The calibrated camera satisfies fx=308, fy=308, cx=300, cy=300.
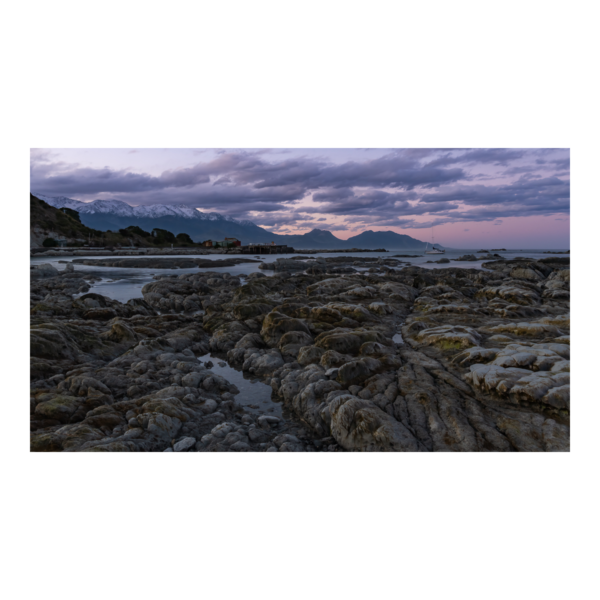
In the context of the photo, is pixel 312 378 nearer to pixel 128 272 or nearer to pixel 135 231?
pixel 128 272

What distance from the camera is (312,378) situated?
682 cm

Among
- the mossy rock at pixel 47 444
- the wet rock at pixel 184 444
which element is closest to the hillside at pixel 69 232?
the mossy rock at pixel 47 444

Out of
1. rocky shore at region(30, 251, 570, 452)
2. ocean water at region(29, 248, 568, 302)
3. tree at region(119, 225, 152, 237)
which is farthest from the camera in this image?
tree at region(119, 225, 152, 237)

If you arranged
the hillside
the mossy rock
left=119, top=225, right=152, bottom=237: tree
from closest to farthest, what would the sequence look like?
the mossy rock, the hillside, left=119, top=225, right=152, bottom=237: tree

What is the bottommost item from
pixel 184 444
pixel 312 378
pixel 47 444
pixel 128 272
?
pixel 184 444

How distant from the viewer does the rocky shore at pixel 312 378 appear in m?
4.83

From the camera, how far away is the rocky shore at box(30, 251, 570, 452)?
483 centimetres

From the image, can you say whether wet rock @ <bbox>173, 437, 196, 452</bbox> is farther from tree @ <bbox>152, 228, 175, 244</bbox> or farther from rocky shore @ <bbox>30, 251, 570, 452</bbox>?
tree @ <bbox>152, 228, 175, 244</bbox>

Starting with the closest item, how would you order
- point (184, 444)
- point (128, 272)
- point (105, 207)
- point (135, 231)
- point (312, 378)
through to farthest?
point (184, 444) < point (312, 378) < point (105, 207) < point (128, 272) < point (135, 231)

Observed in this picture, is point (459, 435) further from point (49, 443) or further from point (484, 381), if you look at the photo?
point (49, 443)

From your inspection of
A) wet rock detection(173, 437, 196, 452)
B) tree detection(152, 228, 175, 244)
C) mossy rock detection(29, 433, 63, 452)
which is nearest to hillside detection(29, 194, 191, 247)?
tree detection(152, 228, 175, 244)

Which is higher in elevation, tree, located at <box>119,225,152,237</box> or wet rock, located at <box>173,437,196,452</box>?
tree, located at <box>119,225,152,237</box>

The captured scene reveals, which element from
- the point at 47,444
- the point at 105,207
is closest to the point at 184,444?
the point at 47,444

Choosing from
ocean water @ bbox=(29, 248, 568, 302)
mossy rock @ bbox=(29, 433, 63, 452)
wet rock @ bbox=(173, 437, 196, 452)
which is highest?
ocean water @ bbox=(29, 248, 568, 302)
